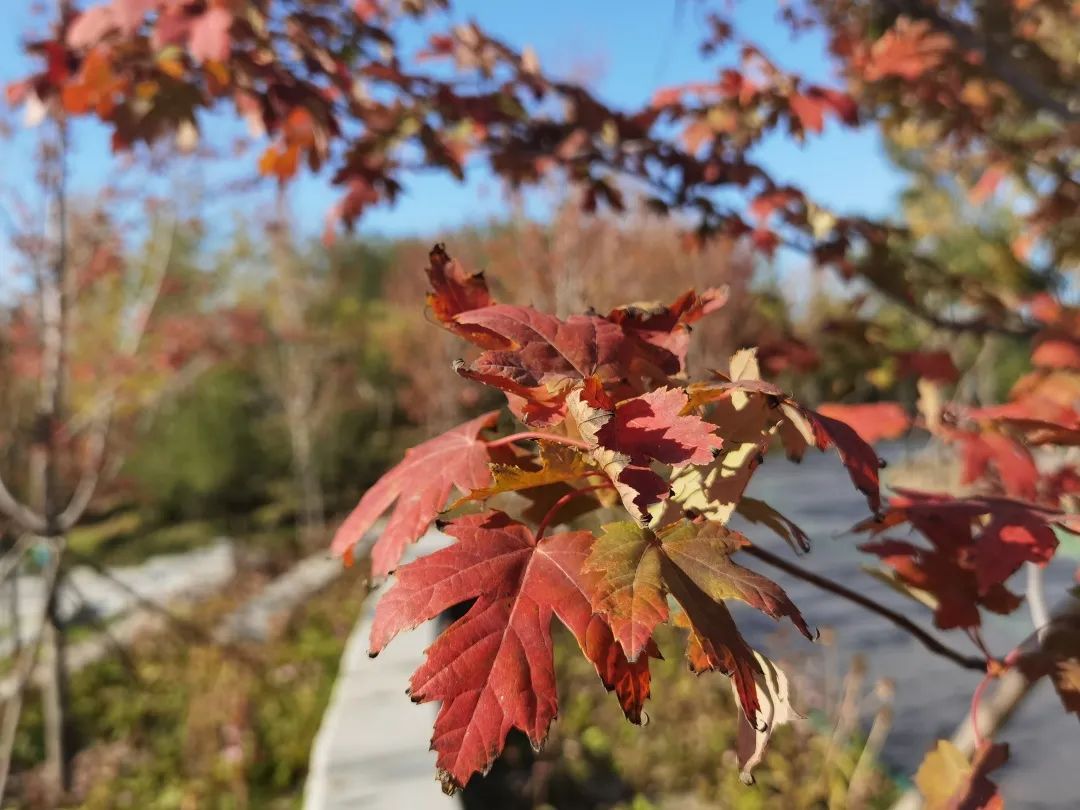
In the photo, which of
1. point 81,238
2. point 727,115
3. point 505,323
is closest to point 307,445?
point 81,238

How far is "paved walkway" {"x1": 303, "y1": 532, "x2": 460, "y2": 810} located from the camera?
2420 millimetres

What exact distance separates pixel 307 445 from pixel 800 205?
28.1 ft

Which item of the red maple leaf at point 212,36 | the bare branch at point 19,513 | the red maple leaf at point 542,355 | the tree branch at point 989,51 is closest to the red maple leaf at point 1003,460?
the red maple leaf at point 542,355

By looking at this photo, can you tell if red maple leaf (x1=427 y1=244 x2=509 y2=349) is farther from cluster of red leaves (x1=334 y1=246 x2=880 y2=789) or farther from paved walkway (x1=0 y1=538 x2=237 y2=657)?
paved walkway (x1=0 y1=538 x2=237 y2=657)

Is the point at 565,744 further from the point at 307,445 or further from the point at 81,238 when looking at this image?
the point at 307,445

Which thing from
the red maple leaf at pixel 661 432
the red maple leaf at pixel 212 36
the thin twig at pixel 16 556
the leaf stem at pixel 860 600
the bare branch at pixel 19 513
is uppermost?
the red maple leaf at pixel 212 36

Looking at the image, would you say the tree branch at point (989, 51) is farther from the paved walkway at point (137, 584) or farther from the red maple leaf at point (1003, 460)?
the paved walkway at point (137, 584)

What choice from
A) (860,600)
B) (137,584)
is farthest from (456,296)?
(137,584)

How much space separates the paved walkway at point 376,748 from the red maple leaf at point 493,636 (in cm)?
154

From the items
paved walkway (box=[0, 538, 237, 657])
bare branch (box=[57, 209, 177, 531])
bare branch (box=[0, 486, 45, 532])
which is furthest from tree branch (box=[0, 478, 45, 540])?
paved walkway (box=[0, 538, 237, 657])

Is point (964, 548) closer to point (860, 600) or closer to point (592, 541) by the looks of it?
point (860, 600)

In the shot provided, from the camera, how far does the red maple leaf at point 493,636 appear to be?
62 cm

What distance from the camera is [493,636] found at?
66 cm

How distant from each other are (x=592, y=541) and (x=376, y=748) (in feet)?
8.06
